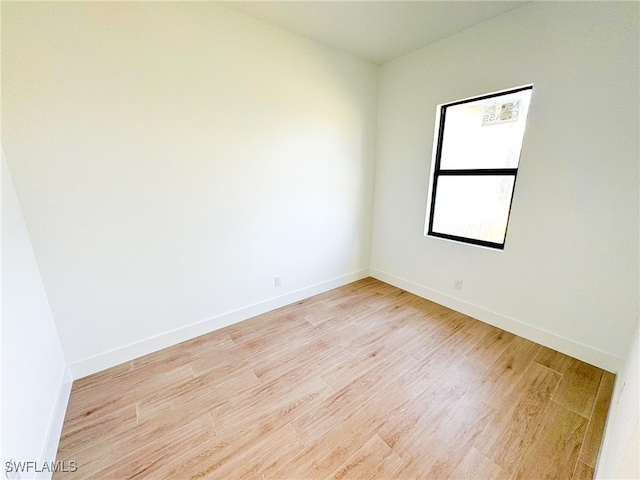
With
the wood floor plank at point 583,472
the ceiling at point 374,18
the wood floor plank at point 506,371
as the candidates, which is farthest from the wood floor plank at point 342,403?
the ceiling at point 374,18

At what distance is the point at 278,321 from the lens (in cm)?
262

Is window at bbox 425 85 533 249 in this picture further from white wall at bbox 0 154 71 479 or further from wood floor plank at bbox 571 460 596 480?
white wall at bbox 0 154 71 479

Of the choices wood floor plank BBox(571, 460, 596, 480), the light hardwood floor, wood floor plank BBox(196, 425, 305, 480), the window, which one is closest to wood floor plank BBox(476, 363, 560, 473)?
the light hardwood floor

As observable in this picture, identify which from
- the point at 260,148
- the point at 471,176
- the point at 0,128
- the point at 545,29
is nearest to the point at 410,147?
the point at 471,176

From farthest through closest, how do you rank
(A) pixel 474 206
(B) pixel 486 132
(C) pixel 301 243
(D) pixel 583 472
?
1. (C) pixel 301 243
2. (A) pixel 474 206
3. (B) pixel 486 132
4. (D) pixel 583 472

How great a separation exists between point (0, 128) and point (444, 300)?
3.75m

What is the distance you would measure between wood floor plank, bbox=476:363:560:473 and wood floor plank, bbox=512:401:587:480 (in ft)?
0.10

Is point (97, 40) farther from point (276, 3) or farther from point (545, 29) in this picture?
point (545, 29)

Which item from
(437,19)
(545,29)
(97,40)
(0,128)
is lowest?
(0,128)

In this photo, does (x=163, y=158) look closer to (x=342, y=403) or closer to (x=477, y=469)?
(x=342, y=403)

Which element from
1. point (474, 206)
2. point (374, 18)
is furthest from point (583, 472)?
point (374, 18)

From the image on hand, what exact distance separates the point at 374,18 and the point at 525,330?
9.99 ft

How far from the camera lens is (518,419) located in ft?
5.14

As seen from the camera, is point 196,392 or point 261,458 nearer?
point 261,458
